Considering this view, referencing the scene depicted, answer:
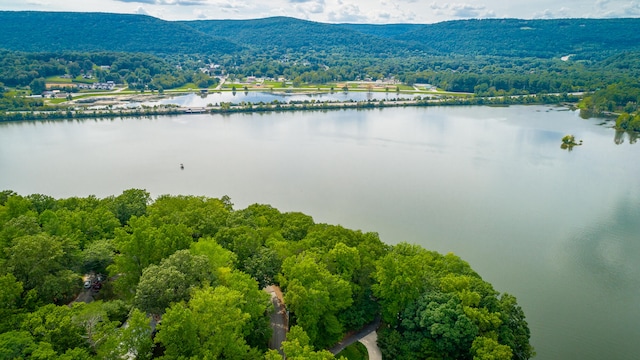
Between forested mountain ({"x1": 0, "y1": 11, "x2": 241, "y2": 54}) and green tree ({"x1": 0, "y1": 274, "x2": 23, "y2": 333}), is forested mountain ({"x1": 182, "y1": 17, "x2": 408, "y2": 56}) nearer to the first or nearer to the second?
forested mountain ({"x1": 0, "y1": 11, "x2": 241, "y2": 54})

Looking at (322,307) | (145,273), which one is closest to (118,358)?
(145,273)

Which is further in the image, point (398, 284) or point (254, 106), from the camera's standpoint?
point (254, 106)

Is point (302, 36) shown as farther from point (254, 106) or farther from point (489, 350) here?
point (489, 350)

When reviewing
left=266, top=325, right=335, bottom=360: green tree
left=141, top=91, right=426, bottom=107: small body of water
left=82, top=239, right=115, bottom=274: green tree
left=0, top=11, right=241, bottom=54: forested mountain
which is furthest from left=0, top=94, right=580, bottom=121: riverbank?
left=0, top=11, right=241, bottom=54: forested mountain

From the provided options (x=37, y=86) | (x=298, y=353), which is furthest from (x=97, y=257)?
(x=37, y=86)

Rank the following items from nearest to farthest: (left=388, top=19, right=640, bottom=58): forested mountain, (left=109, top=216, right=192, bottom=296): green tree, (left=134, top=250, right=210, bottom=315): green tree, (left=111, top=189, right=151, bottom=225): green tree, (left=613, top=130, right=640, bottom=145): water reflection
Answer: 1. (left=134, top=250, right=210, bottom=315): green tree
2. (left=109, top=216, right=192, bottom=296): green tree
3. (left=111, top=189, right=151, bottom=225): green tree
4. (left=613, top=130, right=640, bottom=145): water reflection
5. (left=388, top=19, right=640, bottom=58): forested mountain

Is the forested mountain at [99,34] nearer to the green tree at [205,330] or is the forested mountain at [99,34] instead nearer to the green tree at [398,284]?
the green tree at [205,330]

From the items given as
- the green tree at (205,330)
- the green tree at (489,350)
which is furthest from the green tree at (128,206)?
the green tree at (489,350)
